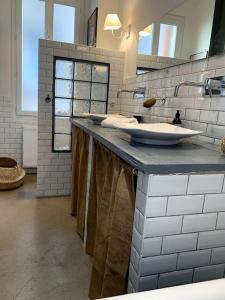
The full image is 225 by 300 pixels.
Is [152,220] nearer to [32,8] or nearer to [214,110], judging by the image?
[214,110]

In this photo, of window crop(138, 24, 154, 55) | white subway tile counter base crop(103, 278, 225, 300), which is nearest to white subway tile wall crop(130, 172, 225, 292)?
white subway tile counter base crop(103, 278, 225, 300)

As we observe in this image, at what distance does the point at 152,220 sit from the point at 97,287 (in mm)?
742

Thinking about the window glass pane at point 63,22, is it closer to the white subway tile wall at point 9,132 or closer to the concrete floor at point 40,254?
the white subway tile wall at point 9,132

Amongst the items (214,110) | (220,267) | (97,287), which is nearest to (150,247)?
(220,267)

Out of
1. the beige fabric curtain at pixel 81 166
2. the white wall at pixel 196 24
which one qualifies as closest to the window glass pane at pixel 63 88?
the beige fabric curtain at pixel 81 166

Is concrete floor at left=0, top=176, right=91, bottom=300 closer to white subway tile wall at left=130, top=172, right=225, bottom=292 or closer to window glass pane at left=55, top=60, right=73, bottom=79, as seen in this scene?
white subway tile wall at left=130, top=172, right=225, bottom=292

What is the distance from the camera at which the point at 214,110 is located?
1.31 m

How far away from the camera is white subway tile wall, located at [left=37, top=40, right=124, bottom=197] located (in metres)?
2.49

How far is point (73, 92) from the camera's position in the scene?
263 cm

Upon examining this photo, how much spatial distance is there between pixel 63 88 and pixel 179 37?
1.36m

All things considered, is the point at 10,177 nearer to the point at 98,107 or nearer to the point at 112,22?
the point at 98,107

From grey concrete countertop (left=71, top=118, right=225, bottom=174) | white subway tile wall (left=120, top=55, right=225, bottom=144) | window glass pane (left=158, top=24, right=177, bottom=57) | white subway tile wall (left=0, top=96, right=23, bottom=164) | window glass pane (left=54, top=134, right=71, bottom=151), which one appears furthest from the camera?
white subway tile wall (left=0, top=96, right=23, bottom=164)

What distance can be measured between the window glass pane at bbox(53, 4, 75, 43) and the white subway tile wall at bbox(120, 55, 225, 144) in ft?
5.31

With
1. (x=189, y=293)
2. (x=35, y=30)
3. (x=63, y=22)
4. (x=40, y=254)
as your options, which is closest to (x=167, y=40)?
(x=189, y=293)
